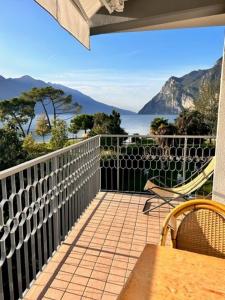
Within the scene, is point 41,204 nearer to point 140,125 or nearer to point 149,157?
point 149,157

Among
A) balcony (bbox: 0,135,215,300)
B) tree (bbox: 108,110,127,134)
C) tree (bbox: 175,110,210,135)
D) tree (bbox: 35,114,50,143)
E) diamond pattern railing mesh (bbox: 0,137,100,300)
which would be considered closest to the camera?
diamond pattern railing mesh (bbox: 0,137,100,300)

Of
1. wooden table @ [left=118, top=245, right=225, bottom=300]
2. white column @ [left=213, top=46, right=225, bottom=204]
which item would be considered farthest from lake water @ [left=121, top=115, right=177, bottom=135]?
wooden table @ [left=118, top=245, right=225, bottom=300]

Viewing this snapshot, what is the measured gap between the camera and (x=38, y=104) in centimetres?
3825

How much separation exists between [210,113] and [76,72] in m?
50.4

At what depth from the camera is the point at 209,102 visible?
17.6 m

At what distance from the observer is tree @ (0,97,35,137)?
30266 mm

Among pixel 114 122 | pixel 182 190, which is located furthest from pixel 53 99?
pixel 182 190

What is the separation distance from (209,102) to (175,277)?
1836 centimetres

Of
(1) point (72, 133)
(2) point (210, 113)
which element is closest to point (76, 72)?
(1) point (72, 133)

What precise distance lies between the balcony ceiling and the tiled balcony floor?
2536 mm

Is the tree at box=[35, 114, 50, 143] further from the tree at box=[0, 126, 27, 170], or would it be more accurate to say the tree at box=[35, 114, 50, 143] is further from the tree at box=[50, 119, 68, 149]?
the tree at box=[0, 126, 27, 170]

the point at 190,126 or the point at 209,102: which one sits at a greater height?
the point at 209,102

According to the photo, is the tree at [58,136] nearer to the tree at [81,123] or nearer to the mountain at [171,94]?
the tree at [81,123]

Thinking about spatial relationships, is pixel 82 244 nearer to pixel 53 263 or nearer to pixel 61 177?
pixel 53 263
